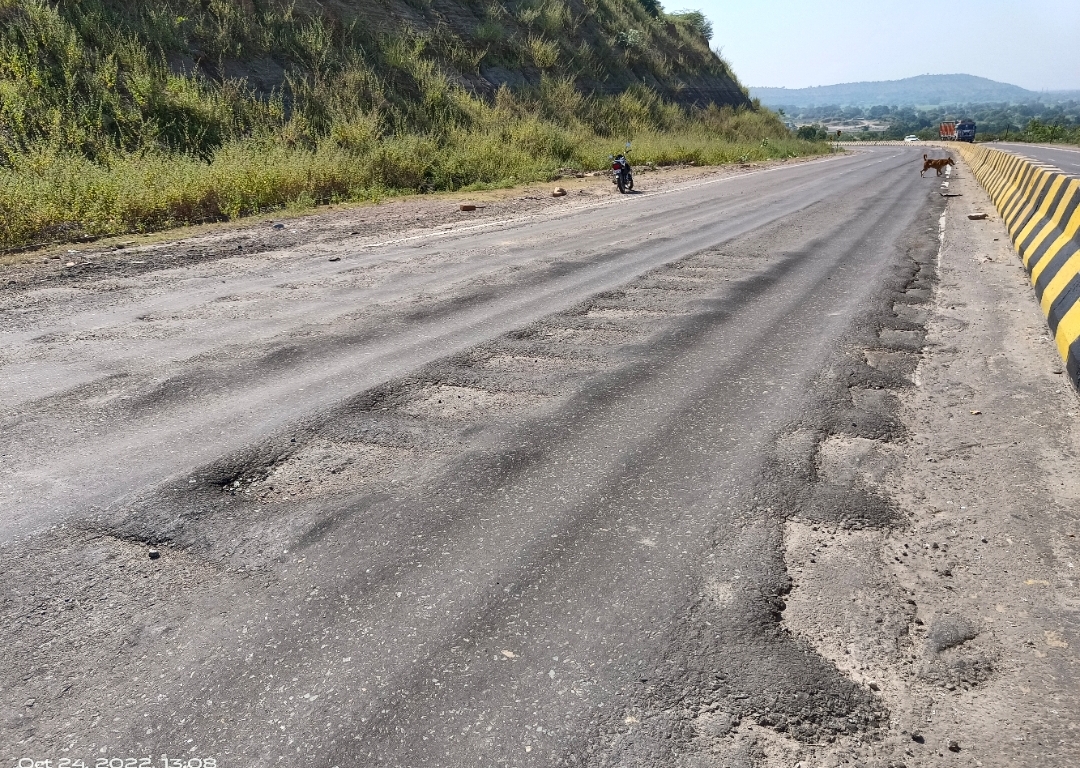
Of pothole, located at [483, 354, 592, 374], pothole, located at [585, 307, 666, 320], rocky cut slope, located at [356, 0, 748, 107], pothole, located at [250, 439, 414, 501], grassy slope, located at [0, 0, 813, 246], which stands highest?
rocky cut slope, located at [356, 0, 748, 107]

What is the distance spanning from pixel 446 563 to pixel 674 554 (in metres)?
0.88

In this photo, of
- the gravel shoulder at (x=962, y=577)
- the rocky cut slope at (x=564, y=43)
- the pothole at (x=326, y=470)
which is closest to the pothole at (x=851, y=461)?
the gravel shoulder at (x=962, y=577)

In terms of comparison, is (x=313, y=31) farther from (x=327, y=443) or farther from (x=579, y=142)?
(x=327, y=443)

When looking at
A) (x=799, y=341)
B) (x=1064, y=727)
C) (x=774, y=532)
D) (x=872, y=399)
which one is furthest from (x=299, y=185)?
(x=1064, y=727)

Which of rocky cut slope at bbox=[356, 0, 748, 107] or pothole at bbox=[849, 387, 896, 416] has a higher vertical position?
rocky cut slope at bbox=[356, 0, 748, 107]

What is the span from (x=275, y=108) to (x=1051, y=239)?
585 inches

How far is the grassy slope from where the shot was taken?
11281mm

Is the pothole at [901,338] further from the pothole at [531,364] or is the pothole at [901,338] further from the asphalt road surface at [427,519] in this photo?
the pothole at [531,364]

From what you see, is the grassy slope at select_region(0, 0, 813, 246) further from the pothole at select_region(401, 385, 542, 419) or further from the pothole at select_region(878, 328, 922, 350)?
the pothole at select_region(878, 328, 922, 350)

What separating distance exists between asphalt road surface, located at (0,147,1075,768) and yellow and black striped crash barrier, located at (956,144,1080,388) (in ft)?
3.12

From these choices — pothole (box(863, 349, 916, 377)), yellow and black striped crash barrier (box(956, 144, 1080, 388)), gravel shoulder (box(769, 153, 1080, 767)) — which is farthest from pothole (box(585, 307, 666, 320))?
yellow and black striped crash barrier (box(956, 144, 1080, 388))

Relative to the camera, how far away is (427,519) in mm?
3162

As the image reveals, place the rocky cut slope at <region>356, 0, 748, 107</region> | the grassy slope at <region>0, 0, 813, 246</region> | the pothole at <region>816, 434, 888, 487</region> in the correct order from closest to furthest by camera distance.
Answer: the pothole at <region>816, 434, 888, 487</region> < the grassy slope at <region>0, 0, 813, 246</region> < the rocky cut slope at <region>356, 0, 748, 107</region>

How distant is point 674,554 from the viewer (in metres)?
2.90
